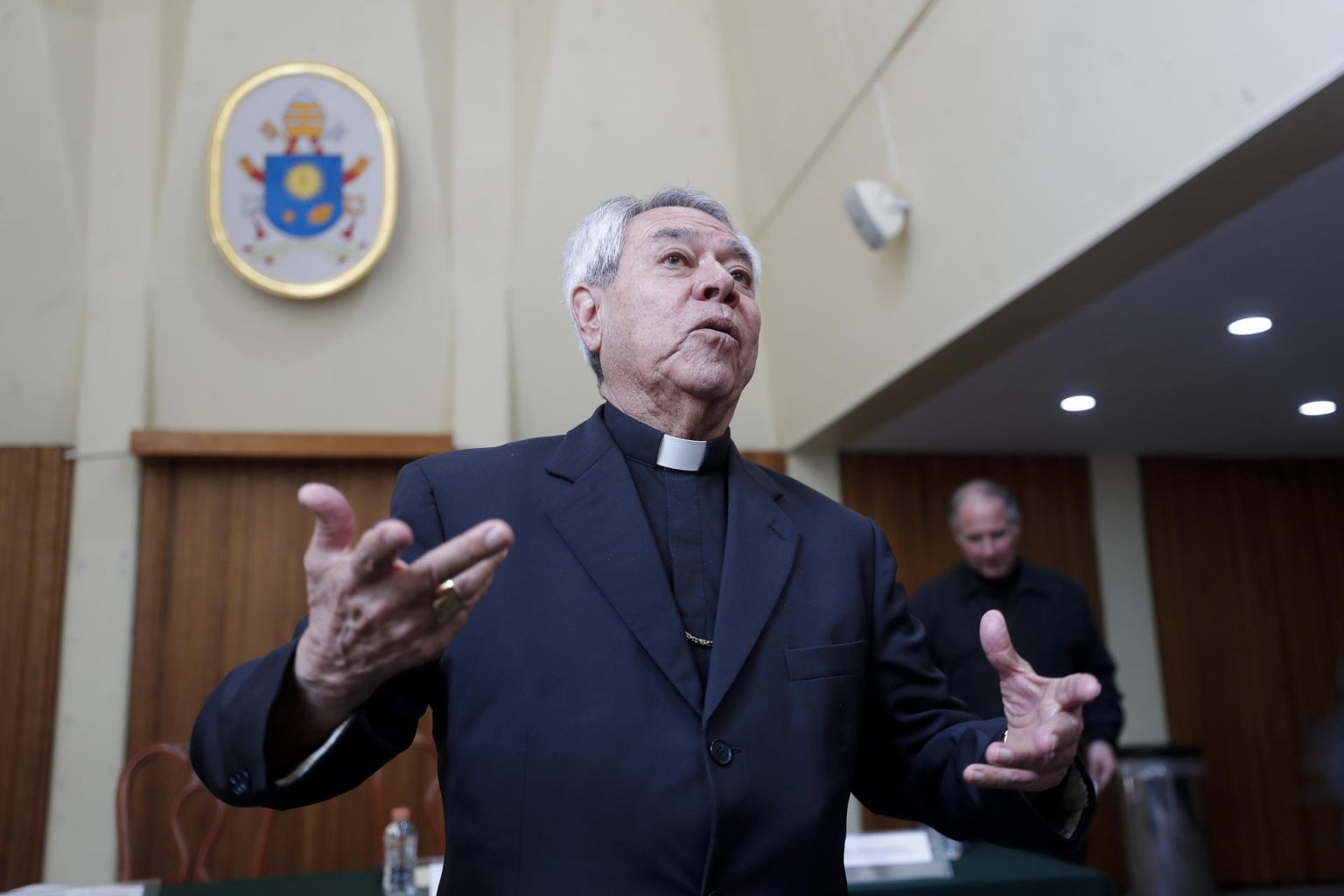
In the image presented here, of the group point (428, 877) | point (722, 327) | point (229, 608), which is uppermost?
point (722, 327)

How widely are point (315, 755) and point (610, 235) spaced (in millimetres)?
841

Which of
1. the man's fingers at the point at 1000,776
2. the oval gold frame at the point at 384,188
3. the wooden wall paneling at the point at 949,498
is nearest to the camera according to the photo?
the man's fingers at the point at 1000,776

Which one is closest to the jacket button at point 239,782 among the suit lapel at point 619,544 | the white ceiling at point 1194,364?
the suit lapel at point 619,544

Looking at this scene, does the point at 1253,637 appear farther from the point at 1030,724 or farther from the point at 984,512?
the point at 1030,724

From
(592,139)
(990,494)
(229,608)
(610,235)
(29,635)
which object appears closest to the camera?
(610,235)

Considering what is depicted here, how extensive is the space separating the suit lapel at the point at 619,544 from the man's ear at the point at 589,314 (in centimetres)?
22

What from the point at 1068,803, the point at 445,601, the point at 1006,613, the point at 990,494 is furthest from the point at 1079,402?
the point at 445,601

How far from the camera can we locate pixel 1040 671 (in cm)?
354

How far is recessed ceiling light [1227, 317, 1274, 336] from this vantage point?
3.58 meters

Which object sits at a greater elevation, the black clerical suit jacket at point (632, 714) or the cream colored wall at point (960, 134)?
the cream colored wall at point (960, 134)

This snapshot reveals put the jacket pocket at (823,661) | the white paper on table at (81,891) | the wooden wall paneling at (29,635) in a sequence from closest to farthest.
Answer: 1. the jacket pocket at (823,661)
2. the white paper on table at (81,891)
3. the wooden wall paneling at (29,635)

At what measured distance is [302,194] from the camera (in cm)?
A: 519

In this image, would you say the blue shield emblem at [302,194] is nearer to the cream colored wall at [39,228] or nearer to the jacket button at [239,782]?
the cream colored wall at [39,228]

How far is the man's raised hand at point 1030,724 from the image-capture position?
1.06m
